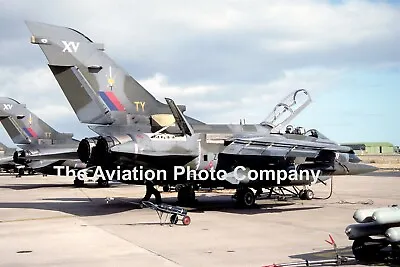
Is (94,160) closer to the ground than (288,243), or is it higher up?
higher up

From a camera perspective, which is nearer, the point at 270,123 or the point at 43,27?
the point at 43,27

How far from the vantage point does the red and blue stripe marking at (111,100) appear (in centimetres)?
1631

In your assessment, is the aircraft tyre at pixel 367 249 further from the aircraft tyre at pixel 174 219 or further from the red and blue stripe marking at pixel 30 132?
the red and blue stripe marking at pixel 30 132

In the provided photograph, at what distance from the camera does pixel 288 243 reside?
375 inches

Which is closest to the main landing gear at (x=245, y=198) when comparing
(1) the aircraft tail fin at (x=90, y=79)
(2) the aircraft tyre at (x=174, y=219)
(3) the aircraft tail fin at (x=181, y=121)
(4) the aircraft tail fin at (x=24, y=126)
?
(3) the aircraft tail fin at (x=181, y=121)

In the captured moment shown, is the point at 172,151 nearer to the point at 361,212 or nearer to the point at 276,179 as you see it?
the point at 276,179

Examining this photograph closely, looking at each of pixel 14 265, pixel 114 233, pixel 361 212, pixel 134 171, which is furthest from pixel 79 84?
pixel 361 212

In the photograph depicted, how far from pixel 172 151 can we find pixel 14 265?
7.05 meters

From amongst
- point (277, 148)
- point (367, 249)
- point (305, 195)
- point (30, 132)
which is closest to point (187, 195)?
point (277, 148)

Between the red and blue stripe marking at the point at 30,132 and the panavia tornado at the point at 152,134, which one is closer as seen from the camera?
the panavia tornado at the point at 152,134

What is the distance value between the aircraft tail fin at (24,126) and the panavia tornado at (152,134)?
16.5 meters

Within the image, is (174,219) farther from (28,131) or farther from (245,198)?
(28,131)

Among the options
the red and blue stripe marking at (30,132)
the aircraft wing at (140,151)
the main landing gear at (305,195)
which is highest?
the red and blue stripe marking at (30,132)

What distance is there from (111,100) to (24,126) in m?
17.7
